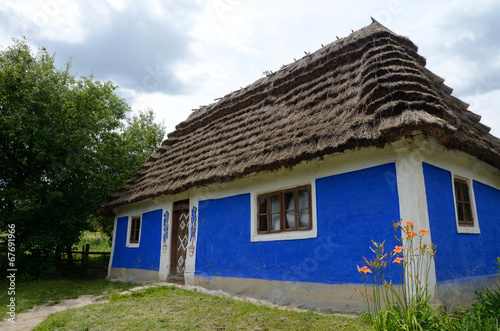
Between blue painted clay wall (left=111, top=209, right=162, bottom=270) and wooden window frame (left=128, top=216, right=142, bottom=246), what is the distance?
26 centimetres

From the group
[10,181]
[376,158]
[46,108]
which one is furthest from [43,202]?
[376,158]

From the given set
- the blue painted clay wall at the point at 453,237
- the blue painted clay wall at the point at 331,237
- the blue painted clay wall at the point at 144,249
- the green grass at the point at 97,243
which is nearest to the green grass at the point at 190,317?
the blue painted clay wall at the point at 331,237

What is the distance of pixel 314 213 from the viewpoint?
5879mm

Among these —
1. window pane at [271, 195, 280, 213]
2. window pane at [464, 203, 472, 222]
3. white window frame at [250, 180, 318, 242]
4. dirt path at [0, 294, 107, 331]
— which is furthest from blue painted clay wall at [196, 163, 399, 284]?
dirt path at [0, 294, 107, 331]

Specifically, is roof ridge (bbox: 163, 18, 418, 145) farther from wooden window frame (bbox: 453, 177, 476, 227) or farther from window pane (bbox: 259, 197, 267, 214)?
window pane (bbox: 259, 197, 267, 214)

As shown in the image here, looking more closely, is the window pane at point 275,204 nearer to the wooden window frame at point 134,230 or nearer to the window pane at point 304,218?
the window pane at point 304,218

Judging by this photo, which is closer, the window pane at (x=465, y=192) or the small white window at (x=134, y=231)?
the window pane at (x=465, y=192)

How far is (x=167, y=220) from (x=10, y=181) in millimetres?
5263

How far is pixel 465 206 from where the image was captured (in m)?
6.09

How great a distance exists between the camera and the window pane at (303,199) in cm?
614

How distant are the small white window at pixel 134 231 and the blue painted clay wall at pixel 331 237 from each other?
4.56 m

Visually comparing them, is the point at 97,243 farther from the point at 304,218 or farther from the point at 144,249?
the point at 304,218

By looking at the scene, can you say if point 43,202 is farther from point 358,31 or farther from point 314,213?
point 358,31

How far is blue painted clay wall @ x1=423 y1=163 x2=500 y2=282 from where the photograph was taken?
197 inches
